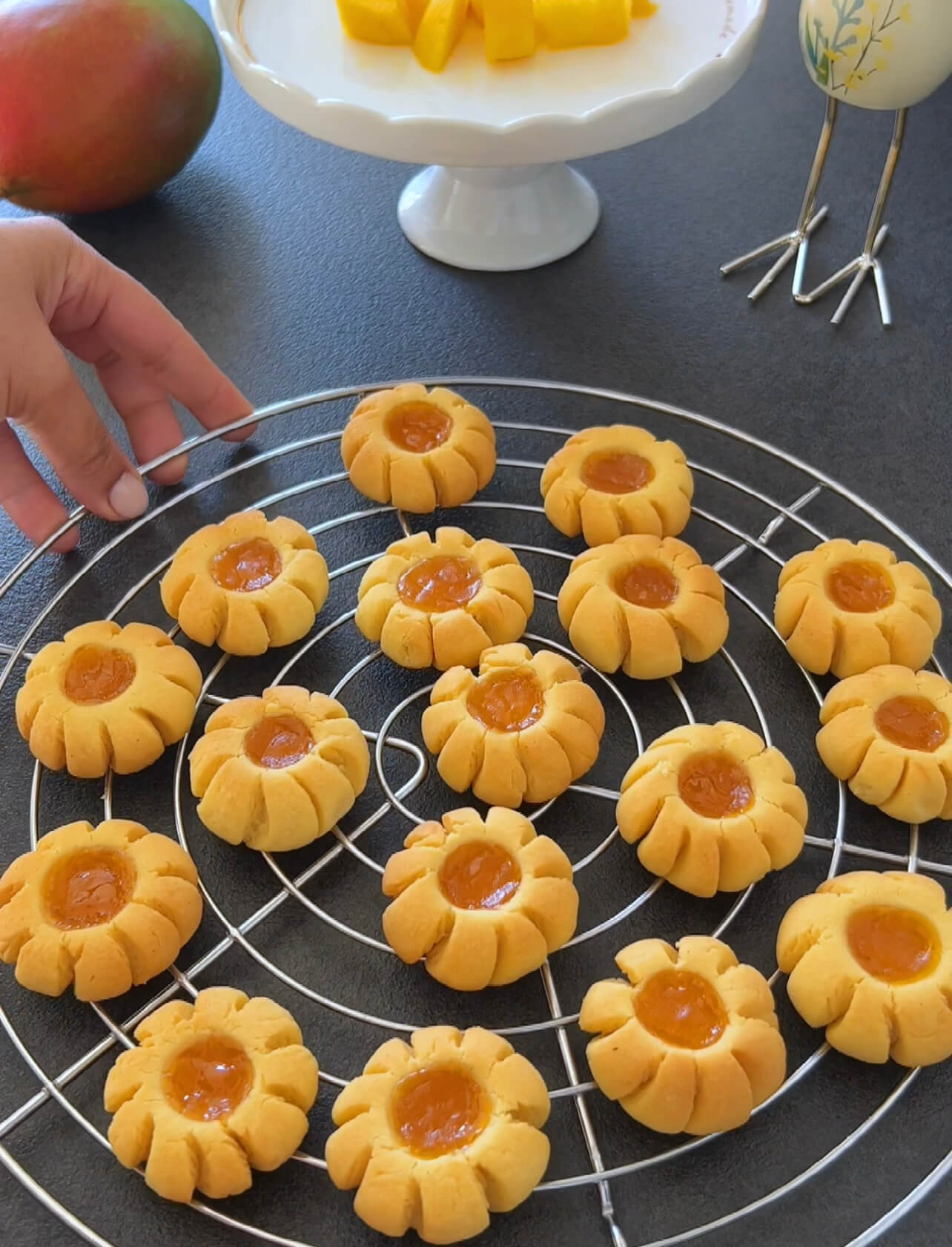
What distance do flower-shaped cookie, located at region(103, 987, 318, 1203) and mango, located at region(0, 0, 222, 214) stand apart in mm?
1140

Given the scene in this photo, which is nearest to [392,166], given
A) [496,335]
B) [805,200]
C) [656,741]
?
[496,335]

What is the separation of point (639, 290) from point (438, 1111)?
1162 mm

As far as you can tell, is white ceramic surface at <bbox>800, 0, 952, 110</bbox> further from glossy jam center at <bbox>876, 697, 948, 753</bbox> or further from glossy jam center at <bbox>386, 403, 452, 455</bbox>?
glossy jam center at <bbox>876, 697, 948, 753</bbox>

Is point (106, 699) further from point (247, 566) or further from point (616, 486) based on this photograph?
point (616, 486)

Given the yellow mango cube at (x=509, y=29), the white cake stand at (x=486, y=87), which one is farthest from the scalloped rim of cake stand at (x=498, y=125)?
the yellow mango cube at (x=509, y=29)

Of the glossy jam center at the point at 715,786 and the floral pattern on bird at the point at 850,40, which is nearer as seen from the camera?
the glossy jam center at the point at 715,786

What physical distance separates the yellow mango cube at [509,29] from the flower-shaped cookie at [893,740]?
823 mm

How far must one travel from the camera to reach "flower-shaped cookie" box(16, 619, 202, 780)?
1.13 metres

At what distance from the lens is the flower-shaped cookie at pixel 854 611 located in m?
1.20

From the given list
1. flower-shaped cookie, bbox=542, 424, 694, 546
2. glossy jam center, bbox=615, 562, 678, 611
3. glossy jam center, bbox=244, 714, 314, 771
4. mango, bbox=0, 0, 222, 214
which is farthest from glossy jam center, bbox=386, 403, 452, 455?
mango, bbox=0, 0, 222, 214

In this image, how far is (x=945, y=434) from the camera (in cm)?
151

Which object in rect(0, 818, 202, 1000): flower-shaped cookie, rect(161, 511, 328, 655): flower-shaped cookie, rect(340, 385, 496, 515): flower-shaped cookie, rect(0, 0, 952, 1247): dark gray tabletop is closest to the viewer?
rect(0, 818, 202, 1000): flower-shaped cookie

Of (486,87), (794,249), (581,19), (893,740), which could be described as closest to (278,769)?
(893,740)

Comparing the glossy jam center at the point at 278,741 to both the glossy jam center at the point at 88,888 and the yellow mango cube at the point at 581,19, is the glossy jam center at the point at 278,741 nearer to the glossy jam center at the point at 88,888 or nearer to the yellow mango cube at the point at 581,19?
the glossy jam center at the point at 88,888
